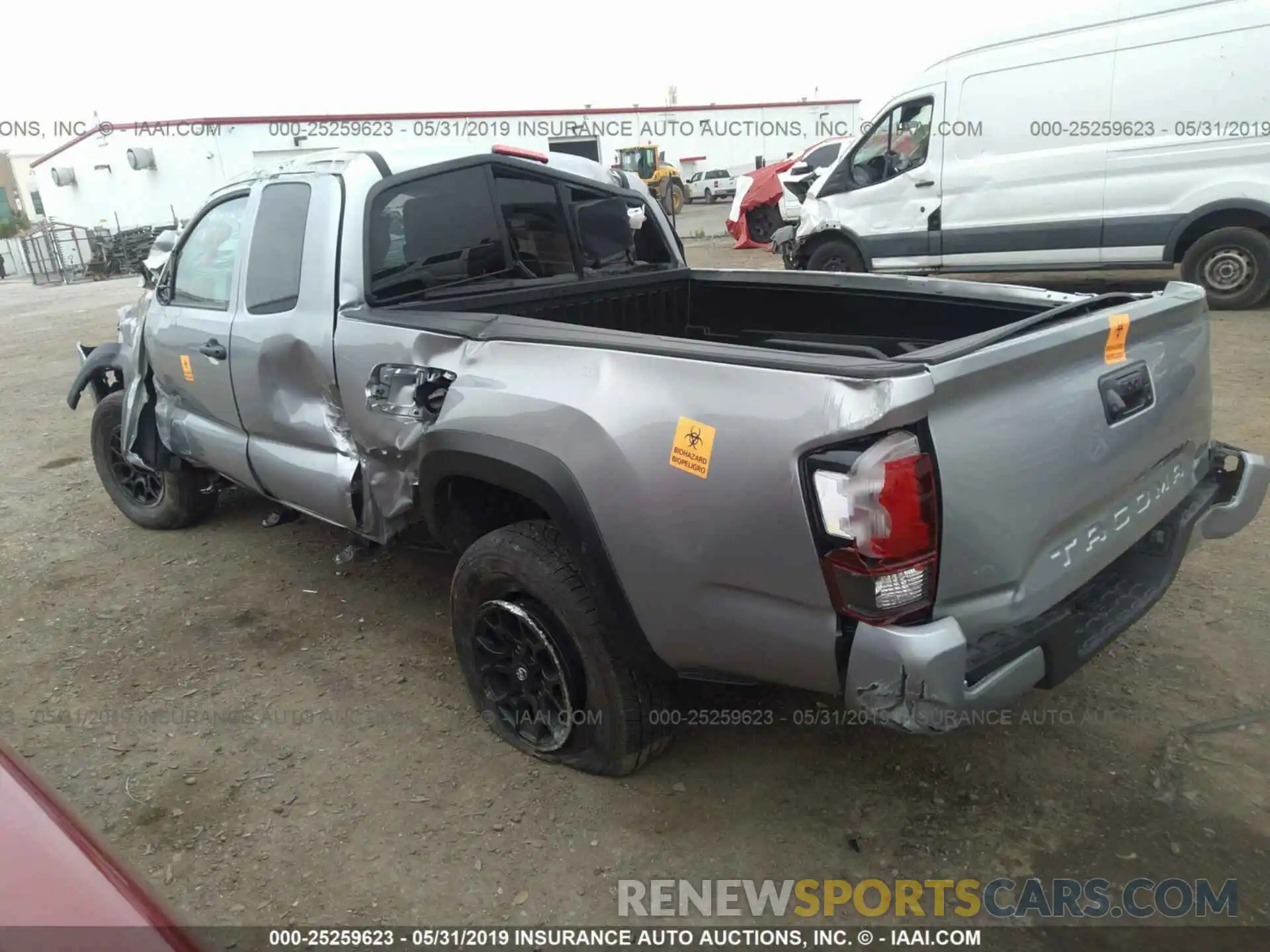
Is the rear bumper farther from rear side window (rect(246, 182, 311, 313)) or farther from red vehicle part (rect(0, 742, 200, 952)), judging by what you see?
rear side window (rect(246, 182, 311, 313))

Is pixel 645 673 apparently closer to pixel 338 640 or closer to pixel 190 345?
pixel 338 640

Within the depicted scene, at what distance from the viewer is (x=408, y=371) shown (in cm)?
285

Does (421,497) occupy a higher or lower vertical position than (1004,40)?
lower

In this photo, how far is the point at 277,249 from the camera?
11.3 feet

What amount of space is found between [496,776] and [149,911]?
161cm

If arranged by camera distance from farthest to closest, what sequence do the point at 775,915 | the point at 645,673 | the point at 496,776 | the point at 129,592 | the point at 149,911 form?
the point at 129,592, the point at 496,776, the point at 645,673, the point at 775,915, the point at 149,911

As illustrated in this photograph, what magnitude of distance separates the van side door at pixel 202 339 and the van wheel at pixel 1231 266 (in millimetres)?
7803

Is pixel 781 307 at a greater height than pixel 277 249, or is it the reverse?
pixel 277 249

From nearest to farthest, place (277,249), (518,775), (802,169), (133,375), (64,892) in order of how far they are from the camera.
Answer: (64,892), (518,775), (277,249), (133,375), (802,169)

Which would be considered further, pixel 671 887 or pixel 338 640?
pixel 338 640

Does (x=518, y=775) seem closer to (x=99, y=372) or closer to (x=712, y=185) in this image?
(x=99, y=372)

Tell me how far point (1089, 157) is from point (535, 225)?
644cm

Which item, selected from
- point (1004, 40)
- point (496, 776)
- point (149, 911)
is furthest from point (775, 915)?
point (1004, 40)

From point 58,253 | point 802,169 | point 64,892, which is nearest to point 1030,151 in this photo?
point 802,169
